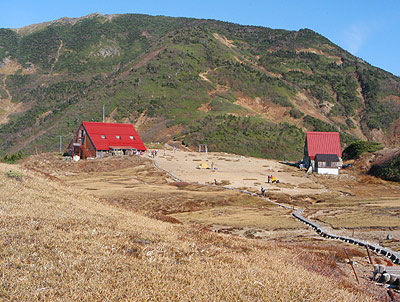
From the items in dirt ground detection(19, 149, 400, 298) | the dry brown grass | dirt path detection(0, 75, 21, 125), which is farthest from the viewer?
dirt path detection(0, 75, 21, 125)

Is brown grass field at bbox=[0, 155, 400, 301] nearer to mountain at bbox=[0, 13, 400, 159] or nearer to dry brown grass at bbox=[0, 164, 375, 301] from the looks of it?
dry brown grass at bbox=[0, 164, 375, 301]

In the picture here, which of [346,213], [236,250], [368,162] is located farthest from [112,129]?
[236,250]

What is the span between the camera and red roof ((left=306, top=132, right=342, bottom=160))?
70.2 m

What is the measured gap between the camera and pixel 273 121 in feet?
369

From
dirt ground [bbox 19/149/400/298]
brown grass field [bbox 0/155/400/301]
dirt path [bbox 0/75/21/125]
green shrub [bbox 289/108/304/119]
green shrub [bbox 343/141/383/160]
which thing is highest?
dirt path [bbox 0/75/21/125]

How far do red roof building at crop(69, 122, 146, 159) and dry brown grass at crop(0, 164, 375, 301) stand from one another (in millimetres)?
58134

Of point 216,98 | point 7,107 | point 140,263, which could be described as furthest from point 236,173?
point 7,107

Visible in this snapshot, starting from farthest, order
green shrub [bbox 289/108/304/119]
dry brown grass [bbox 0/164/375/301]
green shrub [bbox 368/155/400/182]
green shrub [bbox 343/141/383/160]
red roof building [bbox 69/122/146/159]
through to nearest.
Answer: green shrub [bbox 289/108/304/119], green shrub [bbox 343/141/383/160], red roof building [bbox 69/122/146/159], green shrub [bbox 368/155/400/182], dry brown grass [bbox 0/164/375/301]

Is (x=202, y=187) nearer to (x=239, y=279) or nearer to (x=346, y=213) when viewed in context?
(x=346, y=213)

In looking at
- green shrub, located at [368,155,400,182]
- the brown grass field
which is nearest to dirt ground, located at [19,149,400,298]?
green shrub, located at [368,155,400,182]

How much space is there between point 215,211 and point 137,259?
70.3 feet

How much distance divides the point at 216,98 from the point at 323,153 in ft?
182

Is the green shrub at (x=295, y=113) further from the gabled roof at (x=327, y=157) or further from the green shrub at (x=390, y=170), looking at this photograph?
the green shrub at (x=390, y=170)

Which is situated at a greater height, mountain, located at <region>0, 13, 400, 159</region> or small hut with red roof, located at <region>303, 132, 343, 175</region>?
mountain, located at <region>0, 13, 400, 159</region>
